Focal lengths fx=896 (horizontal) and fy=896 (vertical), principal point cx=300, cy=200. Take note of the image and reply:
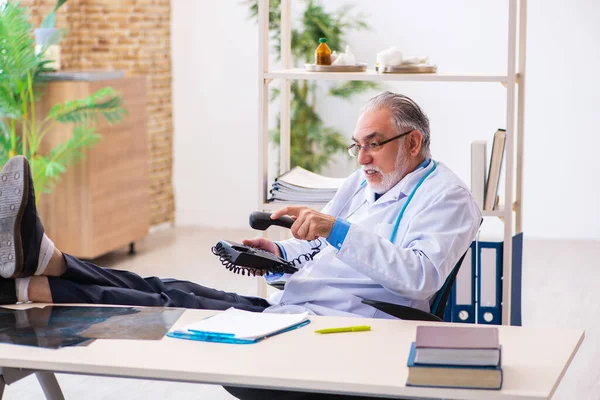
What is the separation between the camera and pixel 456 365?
61.5 inches

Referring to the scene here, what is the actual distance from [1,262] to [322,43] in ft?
5.67

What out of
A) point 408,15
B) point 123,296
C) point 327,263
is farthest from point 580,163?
point 123,296

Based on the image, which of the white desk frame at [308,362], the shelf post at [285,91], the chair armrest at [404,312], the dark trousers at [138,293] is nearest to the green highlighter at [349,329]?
the white desk frame at [308,362]

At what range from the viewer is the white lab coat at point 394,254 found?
230 cm

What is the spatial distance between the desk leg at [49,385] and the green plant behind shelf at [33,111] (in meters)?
2.40

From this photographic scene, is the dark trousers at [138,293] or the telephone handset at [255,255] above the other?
the telephone handset at [255,255]

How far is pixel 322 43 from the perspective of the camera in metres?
3.55

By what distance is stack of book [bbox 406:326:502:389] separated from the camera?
61.1 inches

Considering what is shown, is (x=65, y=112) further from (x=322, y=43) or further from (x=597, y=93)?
(x=597, y=93)

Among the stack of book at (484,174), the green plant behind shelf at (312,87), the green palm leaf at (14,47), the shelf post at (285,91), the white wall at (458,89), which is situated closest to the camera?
the stack of book at (484,174)

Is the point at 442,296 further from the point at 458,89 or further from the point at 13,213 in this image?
the point at 458,89

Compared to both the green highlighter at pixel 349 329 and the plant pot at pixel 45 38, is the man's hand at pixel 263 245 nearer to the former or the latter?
the green highlighter at pixel 349 329

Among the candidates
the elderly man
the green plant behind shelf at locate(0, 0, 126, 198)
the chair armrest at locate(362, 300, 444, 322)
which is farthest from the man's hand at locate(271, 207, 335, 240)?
the green plant behind shelf at locate(0, 0, 126, 198)

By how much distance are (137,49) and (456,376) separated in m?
5.15
